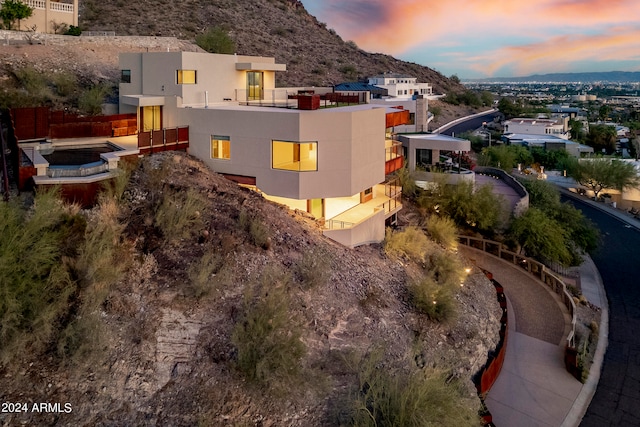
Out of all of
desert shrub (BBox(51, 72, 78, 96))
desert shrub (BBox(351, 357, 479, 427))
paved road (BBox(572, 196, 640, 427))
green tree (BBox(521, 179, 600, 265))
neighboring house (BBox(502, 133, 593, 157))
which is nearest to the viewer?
desert shrub (BBox(351, 357, 479, 427))

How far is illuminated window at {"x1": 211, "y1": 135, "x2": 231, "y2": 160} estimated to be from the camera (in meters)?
21.7

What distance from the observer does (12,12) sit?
135 feet

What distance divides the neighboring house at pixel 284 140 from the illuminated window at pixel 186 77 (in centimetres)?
5

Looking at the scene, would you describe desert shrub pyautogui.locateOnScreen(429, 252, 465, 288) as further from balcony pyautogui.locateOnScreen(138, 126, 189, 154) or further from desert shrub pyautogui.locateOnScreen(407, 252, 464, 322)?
balcony pyautogui.locateOnScreen(138, 126, 189, 154)

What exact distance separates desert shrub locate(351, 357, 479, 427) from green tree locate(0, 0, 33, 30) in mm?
44038

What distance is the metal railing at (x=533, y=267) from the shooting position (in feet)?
70.4

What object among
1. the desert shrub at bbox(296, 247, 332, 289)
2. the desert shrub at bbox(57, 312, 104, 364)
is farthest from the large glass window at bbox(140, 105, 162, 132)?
the desert shrub at bbox(57, 312, 104, 364)

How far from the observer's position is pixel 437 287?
1786 cm

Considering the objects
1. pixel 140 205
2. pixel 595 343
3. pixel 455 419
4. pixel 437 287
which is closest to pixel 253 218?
pixel 140 205

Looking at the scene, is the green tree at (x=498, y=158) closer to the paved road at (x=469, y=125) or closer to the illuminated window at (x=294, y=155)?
the paved road at (x=469, y=125)

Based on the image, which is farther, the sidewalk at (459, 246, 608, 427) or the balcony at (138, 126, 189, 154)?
the balcony at (138, 126, 189, 154)

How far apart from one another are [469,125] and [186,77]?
66.9 m

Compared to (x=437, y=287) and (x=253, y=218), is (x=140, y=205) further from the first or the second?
(x=437, y=287)

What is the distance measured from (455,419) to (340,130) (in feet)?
41.0
